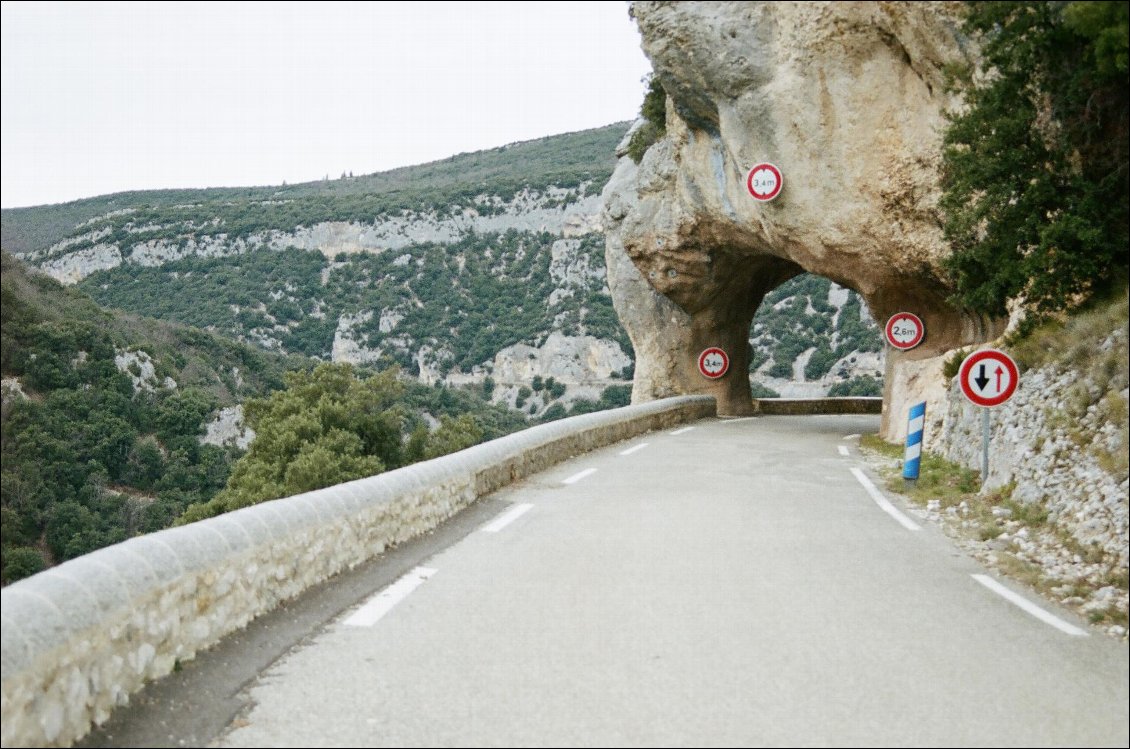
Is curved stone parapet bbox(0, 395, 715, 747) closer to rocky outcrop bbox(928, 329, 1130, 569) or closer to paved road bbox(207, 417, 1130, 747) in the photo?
paved road bbox(207, 417, 1130, 747)

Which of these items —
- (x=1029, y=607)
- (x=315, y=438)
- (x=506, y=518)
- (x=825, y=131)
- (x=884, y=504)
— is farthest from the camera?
(x=315, y=438)

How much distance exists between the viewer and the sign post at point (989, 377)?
35.8 feet

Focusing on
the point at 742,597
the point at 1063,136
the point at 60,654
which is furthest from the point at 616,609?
the point at 1063,136

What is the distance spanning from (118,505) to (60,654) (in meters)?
30.3

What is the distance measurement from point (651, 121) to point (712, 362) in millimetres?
7989

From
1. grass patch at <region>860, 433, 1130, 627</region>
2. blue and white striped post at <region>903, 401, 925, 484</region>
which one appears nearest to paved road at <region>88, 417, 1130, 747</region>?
grass patch at <region>860, 433, 1130, 627</region>

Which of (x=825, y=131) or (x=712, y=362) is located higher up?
(x=825, y=131)

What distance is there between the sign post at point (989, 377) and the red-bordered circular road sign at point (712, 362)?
22.0 metres

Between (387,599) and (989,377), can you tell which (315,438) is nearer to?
(989,377)

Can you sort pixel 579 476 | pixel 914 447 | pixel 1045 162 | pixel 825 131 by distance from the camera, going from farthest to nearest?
pixel 825 131 < pixel 579 476 < pixel 914 447 < pixel 1045 162

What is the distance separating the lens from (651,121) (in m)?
32.3

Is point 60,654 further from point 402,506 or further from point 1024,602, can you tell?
point 1024,602

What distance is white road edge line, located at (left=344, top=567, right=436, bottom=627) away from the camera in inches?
250

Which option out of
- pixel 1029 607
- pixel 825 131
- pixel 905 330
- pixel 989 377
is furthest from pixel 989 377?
pixel 905 330
